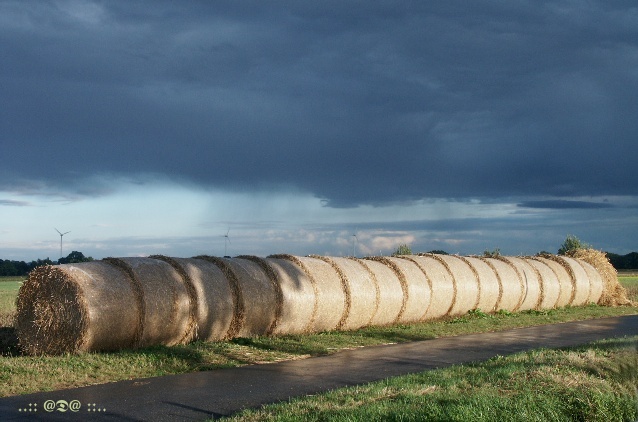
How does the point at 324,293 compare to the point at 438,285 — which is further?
the point at 438,285

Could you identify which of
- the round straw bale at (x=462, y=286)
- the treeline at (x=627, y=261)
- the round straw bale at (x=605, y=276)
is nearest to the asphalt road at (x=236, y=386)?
the round straw bale at (x=462, y=286)

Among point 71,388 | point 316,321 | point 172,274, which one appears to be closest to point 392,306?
point 316,321

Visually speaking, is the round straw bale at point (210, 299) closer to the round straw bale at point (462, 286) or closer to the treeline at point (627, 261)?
the round straw bale at point (462, 286)

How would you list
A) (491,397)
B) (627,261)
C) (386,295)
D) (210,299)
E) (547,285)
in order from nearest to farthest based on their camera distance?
(491,397) → (210,299) → (386,295) → (547,285) → (627,261)

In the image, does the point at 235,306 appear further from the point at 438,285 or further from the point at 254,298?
the point at 438,285

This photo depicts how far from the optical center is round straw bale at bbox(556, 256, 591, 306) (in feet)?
99.8

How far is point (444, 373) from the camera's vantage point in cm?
1184

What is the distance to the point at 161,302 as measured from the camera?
593 inches

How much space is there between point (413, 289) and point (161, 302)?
9256 millimetres

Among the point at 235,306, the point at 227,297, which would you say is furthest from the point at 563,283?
the point at 227,297

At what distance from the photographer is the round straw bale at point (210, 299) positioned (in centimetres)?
1591

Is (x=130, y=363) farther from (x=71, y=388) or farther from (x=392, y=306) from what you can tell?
(x=392, y=306)

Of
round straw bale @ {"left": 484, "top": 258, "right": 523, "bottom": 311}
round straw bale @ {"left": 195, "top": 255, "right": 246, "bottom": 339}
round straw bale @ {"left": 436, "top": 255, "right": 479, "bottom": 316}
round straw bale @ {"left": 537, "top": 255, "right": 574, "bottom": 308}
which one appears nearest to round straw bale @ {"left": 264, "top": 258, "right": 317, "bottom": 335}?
round straw bale @ {"left": 195, "top": 255, "right": 246, "bottom": 339}

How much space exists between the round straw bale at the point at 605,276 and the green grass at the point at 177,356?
12.6 m
